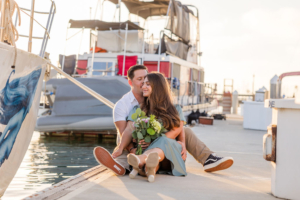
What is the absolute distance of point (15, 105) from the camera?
3.85 m

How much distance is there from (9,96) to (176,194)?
1852 millimetres

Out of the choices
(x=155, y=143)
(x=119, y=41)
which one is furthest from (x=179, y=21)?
(x=155, y=143)

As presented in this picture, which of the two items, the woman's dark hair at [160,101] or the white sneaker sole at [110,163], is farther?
the woman's dark hair at [160,101]

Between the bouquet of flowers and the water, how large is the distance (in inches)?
65.6

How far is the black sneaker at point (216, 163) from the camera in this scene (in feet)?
14.3

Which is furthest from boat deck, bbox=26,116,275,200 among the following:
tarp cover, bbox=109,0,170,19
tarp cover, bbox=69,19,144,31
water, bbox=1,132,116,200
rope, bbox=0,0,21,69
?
tarp cover, bbox=109,0,170,19

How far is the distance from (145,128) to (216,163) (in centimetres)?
104

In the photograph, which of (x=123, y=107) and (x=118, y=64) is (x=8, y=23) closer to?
(x=123, y=107)

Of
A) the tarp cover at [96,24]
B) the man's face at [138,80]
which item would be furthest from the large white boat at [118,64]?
the man's face at [138,80]

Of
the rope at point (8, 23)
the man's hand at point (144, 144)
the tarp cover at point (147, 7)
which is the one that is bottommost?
the man's hand at point (144, 144)

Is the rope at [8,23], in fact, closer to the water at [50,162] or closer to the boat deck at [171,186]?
the boat deck at [171,186]

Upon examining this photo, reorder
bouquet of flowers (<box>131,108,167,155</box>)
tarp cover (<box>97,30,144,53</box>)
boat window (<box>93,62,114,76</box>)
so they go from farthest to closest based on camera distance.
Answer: tarp cover (<box>97,30,144,53</box>), boat window (<box>93,62,114,76</box>), bouquet of flowers (<box>131,108,167,155</box>)

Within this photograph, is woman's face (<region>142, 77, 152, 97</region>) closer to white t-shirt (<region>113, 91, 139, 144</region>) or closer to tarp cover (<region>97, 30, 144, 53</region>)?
white t-shirt (<region>113, 91, 139, 144</region>)

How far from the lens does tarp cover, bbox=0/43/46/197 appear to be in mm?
3594
